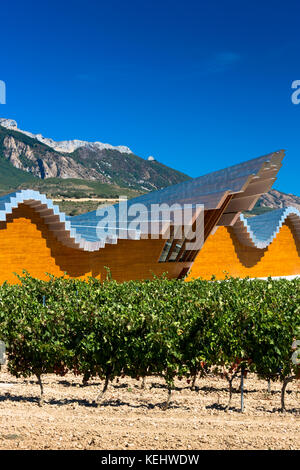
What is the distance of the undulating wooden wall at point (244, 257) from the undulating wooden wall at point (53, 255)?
4381mm

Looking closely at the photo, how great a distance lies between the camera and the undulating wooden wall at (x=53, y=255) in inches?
626

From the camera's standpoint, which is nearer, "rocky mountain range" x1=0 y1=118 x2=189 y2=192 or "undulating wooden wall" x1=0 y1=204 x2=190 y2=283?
"undulating wooden wall" x1=0 y1=204 x2=190 y2=283

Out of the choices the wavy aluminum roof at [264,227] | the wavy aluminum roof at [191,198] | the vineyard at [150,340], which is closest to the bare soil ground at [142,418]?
the vineyard at [150,340]

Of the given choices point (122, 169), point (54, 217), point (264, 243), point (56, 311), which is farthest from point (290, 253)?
point (122, 169)

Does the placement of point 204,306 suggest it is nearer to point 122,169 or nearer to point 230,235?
point 230,235

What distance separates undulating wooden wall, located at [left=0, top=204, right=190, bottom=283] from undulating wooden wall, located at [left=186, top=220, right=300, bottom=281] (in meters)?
4.38

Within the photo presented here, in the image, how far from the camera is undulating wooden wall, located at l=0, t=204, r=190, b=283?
52.2ft

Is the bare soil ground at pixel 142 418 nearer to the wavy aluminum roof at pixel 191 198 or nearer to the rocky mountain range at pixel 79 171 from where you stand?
the wavy aluminum roof at pixel 191 198

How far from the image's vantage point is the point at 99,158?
157125 mm

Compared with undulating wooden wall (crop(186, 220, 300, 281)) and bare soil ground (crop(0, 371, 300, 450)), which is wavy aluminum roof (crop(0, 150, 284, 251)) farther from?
bare soil ground (crop(0, 371, 300, 450))

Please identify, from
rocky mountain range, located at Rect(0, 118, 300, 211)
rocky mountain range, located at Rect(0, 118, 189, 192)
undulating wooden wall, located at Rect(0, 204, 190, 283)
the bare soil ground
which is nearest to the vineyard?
the bare soil ground

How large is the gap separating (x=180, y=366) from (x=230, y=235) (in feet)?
64.6

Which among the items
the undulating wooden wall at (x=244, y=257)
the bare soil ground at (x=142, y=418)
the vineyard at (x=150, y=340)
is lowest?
the bare soil ground at (x=142, y=418)

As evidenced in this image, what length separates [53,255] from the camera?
17.1m
